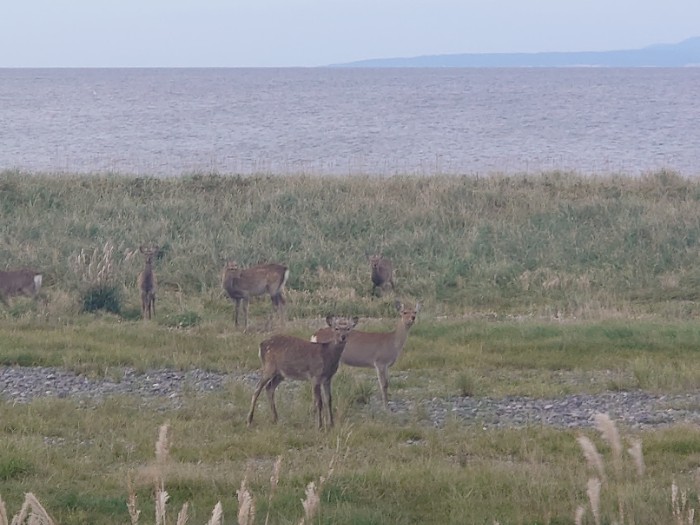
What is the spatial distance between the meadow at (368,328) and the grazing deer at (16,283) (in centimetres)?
28

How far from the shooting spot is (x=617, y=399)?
11.1 metres

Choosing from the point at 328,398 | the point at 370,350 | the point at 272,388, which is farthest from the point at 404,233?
the point at 328,398

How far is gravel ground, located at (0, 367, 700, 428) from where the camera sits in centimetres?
1024

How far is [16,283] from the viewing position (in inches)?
636

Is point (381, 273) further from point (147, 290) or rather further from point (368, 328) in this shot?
point (147, 290)

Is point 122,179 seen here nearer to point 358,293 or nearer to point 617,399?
point 358,293

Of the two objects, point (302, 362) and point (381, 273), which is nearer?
point (302, 362)

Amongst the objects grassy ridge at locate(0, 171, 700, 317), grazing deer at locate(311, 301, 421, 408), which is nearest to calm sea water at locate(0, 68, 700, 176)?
grassy ridge at locate(0, 171, 700, 317)

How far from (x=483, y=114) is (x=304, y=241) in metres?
69.6

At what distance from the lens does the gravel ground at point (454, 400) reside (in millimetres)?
10242

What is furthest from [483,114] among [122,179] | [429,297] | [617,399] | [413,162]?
[617,399]

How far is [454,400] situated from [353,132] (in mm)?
57897

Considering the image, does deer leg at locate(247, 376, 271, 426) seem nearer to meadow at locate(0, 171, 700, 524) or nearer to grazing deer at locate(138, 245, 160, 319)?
meadow at locate(0, 171, 700, 524)

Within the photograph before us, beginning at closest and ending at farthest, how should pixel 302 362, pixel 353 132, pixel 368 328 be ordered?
pixel 302 362, pixel 368 328, pixel 353 132
